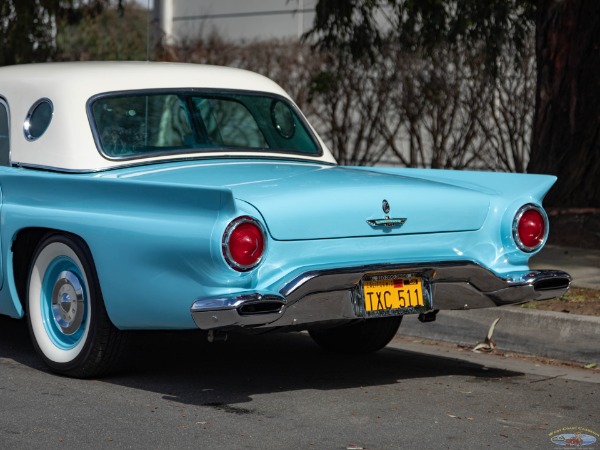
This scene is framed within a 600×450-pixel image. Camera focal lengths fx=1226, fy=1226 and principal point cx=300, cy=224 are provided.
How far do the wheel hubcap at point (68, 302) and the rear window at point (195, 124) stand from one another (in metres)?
0.73

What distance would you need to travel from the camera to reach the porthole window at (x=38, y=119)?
6.78 metres

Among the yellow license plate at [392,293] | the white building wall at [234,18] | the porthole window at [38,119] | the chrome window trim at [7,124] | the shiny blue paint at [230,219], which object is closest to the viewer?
the shiny blue paint at [230,219]

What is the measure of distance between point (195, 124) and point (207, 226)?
1702mm

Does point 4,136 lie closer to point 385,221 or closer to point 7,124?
point 7,124

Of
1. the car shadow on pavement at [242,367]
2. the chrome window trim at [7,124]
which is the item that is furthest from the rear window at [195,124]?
the car shadow on pavement at [242,367]

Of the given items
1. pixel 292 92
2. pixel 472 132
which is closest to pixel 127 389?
pixel 472 132

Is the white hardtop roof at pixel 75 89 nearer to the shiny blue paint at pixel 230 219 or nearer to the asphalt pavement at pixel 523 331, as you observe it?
the shiny blue paint at pixel 230 219

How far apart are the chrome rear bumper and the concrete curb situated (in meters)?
0.98

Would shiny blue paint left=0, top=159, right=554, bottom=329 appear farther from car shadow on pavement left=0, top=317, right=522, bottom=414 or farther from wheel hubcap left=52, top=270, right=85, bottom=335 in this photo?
car shadow on pavement left=0, top=317, right=522, bottom=414

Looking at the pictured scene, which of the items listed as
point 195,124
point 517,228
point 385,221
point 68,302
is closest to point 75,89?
point 195,124

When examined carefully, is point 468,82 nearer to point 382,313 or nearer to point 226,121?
point 226,121

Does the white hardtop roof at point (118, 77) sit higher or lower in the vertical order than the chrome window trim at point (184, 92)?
higher

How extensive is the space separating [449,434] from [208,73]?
299 centimetres

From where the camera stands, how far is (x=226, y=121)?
7504 mm
